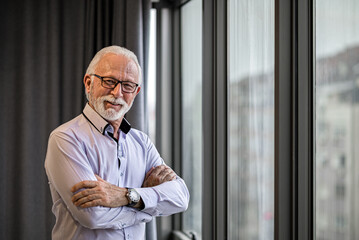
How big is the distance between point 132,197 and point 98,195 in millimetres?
143

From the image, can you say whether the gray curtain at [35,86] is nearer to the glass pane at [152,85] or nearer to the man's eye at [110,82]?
the glass pane at [152,85]

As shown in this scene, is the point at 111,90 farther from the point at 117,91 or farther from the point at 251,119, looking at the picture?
the point at 251,119

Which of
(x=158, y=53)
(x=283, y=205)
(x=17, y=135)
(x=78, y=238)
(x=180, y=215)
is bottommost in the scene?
(x=180, y=215)

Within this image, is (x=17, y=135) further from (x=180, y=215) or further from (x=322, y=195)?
(x=322, y=195)

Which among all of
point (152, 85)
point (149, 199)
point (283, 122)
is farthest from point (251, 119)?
point (152, 85)

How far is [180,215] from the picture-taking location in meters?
3.02

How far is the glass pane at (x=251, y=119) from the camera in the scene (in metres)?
1.78

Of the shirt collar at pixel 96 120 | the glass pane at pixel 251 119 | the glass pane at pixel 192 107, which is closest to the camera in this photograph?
the shirt collar at pixel 96 120

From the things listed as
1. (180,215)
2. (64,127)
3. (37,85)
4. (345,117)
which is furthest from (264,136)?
(37,85)

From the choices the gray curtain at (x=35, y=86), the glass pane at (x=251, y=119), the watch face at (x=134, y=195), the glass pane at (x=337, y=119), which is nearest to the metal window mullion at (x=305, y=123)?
the glass pane at (x=337, y=119)

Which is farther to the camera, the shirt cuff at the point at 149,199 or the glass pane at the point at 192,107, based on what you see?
the glass pane at the point at 192,107

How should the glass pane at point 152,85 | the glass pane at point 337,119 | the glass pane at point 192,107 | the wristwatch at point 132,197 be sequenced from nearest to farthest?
the glass pane at point 337,119 → the wristwatch at point 132,197 → the glass pane at point 192,107 → the glass pane at point 152,85

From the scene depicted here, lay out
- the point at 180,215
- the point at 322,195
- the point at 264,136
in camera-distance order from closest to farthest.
A: the point at 322,195
the point at 264,136
the point at 180,215

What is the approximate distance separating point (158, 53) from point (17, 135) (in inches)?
50.8
